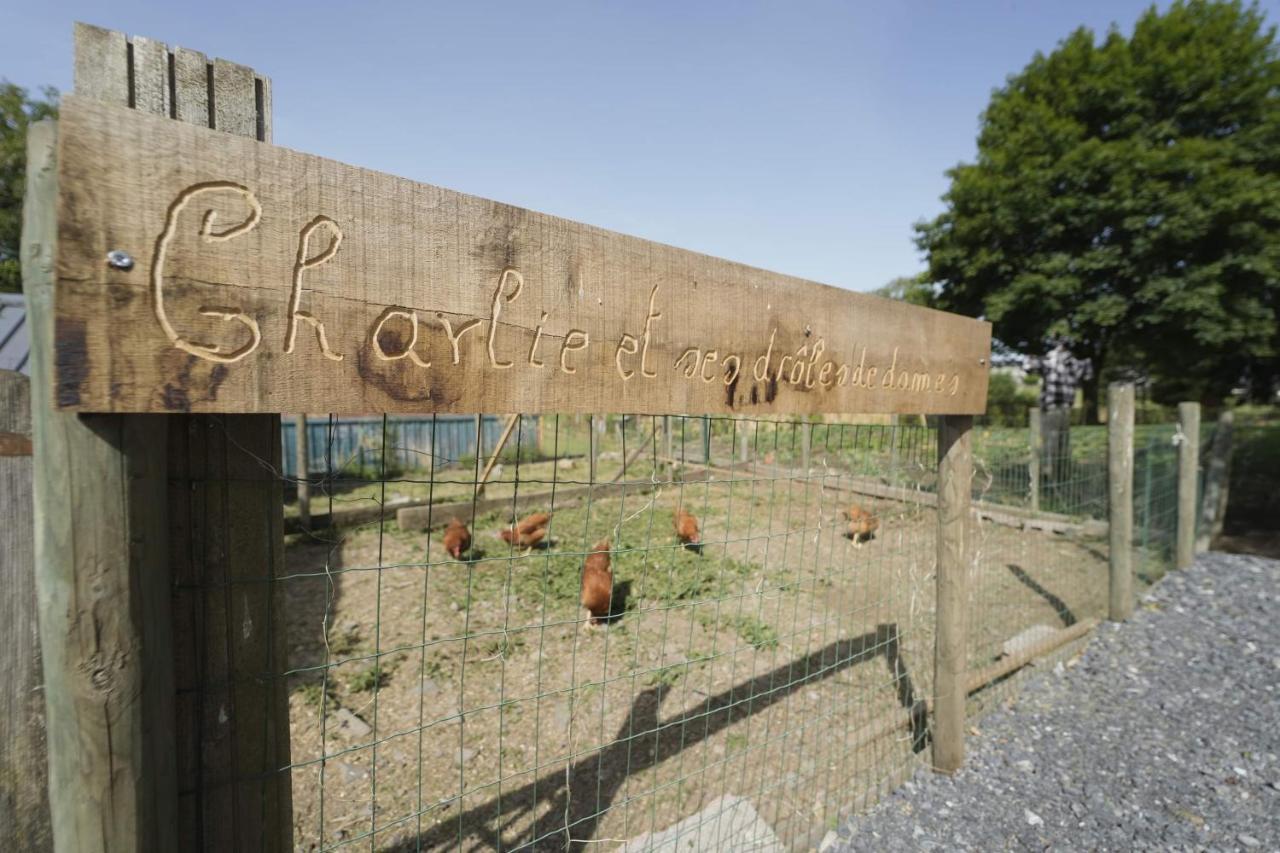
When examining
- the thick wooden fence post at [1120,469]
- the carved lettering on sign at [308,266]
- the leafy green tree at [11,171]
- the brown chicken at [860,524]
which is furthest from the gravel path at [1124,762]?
the leafy green tree at [11,171]

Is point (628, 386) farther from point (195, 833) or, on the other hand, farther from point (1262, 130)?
point (1262, 130)

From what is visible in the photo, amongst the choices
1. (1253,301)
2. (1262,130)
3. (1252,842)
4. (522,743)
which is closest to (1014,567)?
(1252,842)

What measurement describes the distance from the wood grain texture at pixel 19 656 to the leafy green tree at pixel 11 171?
13754 millimetres

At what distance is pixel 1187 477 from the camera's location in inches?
225

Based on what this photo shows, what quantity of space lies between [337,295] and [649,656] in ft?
12.4

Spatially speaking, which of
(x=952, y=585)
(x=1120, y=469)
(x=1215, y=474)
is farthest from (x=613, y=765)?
(x=1215, y=474)

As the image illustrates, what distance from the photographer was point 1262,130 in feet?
35.3

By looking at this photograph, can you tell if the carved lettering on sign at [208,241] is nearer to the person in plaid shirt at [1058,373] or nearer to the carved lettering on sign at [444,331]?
the carved lettering on sign at [444,331]

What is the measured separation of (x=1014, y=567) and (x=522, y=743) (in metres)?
5.40

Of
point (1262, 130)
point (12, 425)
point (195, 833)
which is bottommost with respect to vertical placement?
point (195, 833)

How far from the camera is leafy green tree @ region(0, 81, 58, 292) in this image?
40.8ft

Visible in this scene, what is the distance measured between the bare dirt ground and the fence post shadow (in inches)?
0.5

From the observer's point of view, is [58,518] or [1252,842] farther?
[1252,842]

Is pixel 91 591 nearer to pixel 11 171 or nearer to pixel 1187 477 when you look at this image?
pixel 1187 477
